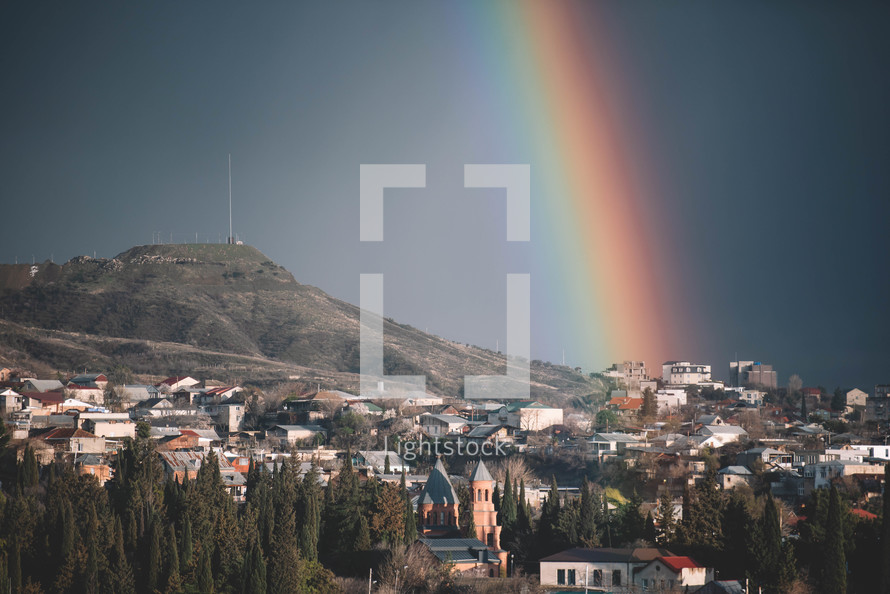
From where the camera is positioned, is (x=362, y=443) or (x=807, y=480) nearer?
(x=807, y=480)

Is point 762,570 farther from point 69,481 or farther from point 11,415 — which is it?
point 11,415

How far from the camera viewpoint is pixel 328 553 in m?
52.2

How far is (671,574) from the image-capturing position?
152 ft

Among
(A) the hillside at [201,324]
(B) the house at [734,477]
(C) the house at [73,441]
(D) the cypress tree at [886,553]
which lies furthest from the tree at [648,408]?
(D) the cypress tree at [886,553]

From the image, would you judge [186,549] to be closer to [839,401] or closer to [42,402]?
[42,402]

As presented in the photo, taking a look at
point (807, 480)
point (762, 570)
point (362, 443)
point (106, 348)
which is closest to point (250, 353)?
point (106, 348)

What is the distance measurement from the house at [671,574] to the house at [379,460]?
117 ft

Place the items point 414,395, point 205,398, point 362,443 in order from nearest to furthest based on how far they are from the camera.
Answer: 1. point 362,443
2. point 205,398
3. point 414,395

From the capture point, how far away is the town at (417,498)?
143 feet

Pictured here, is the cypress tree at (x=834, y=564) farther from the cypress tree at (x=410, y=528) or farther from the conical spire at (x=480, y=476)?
the conical spire at (x=480, y=476)

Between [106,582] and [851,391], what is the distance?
4015 inches

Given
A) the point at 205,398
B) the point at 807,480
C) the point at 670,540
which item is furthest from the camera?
the point at 205,398

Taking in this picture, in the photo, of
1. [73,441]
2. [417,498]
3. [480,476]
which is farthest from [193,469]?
[480,476]

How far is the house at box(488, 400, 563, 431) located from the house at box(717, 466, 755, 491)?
1115 inches
